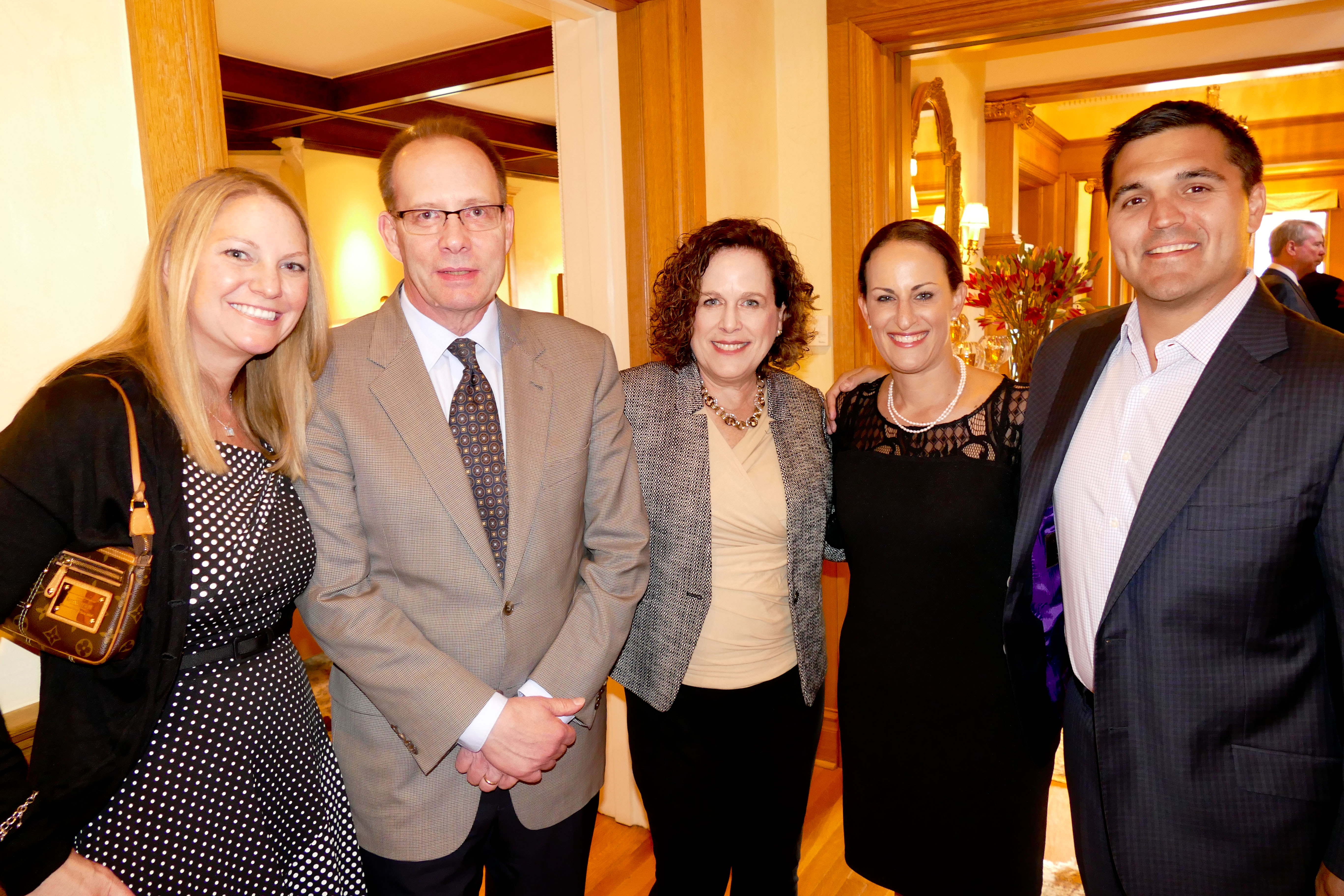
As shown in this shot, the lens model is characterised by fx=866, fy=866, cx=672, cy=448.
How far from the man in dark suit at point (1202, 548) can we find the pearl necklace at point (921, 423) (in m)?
0.29

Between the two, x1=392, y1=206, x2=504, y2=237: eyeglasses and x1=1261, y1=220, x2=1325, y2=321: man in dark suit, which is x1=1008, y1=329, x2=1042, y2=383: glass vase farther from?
x1=1261, y1=220, x2=1325, y2=321: man in dark suit

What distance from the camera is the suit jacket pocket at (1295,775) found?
1431 mm

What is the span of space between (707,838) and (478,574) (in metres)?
0.87

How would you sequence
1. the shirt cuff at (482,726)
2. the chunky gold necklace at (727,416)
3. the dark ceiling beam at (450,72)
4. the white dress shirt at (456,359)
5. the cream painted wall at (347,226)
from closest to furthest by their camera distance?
the shirt cuff at (482,726)
the white dress shirt at (456,359)
the chunky gold necklace at (727,416)
the dark ceiling beam at (450,72)
the cream painted wall at (347,226)

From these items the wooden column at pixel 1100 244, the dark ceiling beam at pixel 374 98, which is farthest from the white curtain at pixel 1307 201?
the dark ceiling beam at pixel 374 98

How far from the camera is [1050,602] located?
1.83 meters

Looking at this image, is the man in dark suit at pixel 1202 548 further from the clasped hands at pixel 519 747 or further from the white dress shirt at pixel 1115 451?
the clasped hands at pixel 519 747

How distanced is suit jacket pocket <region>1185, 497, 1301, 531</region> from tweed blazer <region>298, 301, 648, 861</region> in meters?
1.03

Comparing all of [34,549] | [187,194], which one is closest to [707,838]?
[34,549]

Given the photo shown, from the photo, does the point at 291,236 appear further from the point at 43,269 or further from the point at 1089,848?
the point at 1089,848

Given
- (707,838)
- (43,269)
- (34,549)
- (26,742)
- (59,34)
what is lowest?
(707,838)

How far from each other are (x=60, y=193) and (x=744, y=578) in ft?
4.81

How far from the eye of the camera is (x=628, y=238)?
2895 mm

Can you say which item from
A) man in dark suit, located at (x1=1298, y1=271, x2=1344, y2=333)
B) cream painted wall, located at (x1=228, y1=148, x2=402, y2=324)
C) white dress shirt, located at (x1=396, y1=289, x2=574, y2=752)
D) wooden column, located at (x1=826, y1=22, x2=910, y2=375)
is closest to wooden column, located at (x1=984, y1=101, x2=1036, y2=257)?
man in dark suit, located at (x1=1298, y1=271, x2=1344, y2=333)
